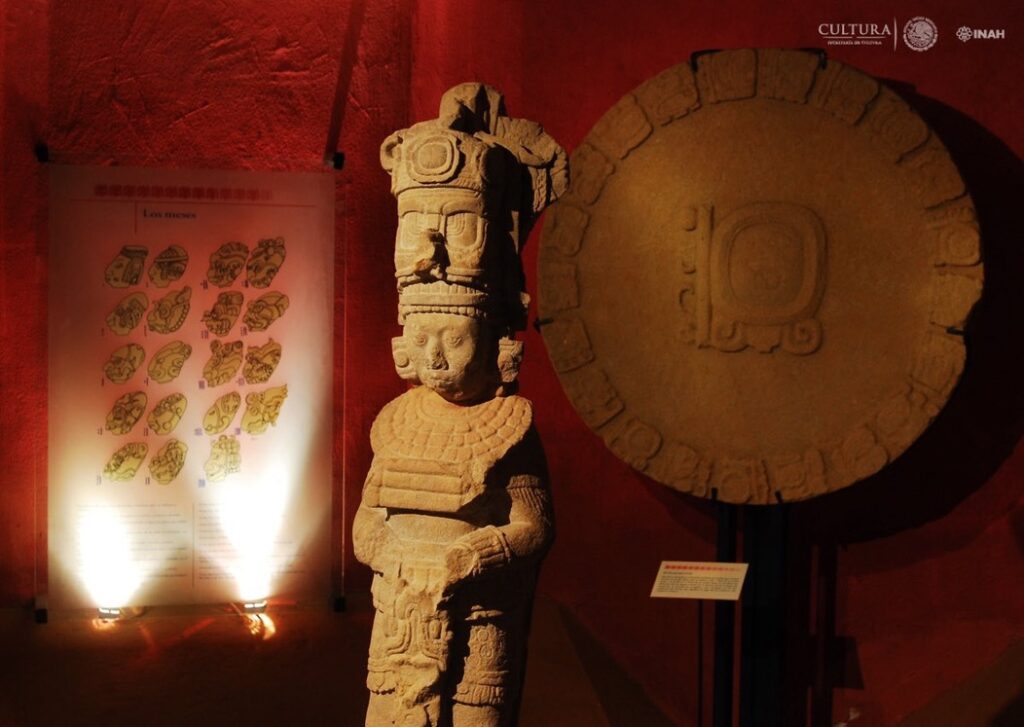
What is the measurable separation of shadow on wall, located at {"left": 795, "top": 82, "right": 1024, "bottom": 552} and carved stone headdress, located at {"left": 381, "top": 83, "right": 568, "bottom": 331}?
2443mm

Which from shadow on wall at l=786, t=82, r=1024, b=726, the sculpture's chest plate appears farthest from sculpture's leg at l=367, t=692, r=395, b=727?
shadow on wall at l=786, t=82, r=1024, b=726

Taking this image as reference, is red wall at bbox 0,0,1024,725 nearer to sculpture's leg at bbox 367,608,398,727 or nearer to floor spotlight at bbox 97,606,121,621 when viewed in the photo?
floor spotlight at bbox 97,606,121,621

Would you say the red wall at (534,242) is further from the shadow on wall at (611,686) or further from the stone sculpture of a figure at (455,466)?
the stone sculpture of a figure at (455,466)

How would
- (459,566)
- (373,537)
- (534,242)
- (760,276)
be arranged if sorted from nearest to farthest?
1. (459,566)
2. (373,537)
3. (760,276)
4. (534,242)

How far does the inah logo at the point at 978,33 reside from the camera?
4.96 metres

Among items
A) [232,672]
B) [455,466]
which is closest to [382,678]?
[455,466]

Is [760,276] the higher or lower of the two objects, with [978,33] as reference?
lower

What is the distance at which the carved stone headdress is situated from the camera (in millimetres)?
3402

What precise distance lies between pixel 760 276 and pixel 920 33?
1.60m

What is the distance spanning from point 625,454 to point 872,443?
1.11 meters

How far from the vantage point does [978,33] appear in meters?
4.98

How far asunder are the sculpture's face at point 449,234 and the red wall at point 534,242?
209cm

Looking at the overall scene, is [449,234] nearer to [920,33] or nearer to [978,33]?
[920,33]

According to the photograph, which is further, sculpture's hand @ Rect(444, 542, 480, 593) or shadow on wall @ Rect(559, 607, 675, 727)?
shadow on wall @ Rect(559, 607, 675, 727)
